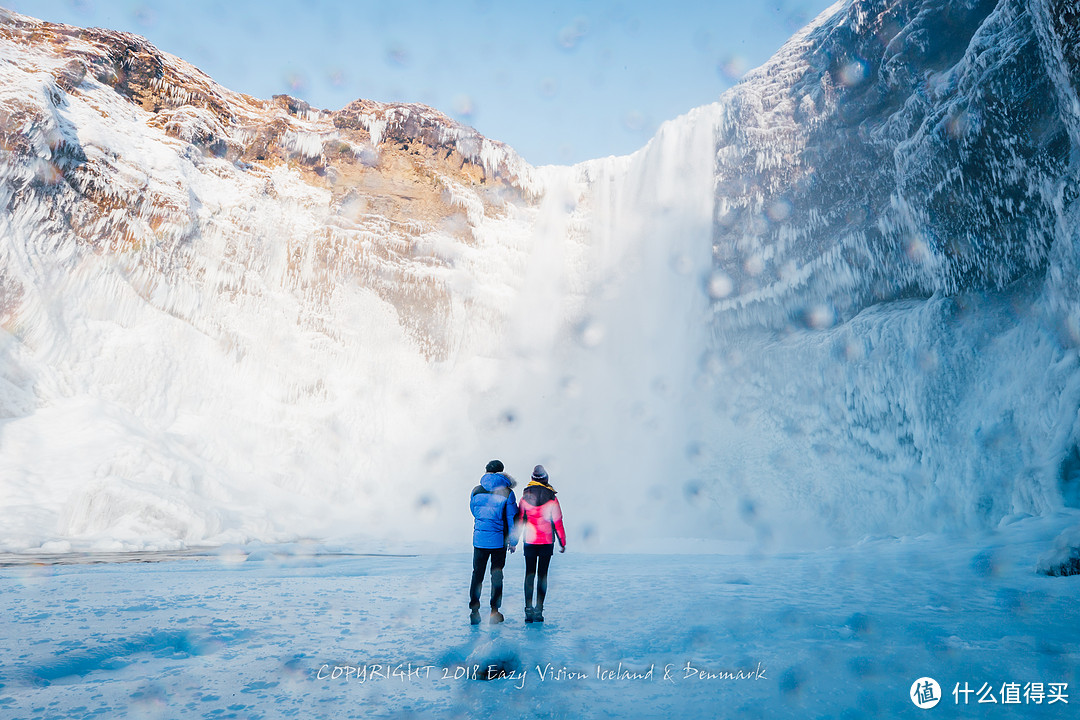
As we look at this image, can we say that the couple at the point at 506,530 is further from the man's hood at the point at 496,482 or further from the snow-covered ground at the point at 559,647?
the snow-covered ground at the point at 559,647

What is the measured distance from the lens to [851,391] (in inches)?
600

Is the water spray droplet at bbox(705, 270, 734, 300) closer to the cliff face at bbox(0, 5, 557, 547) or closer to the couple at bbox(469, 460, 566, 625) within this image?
the cliff face at bbox(0, 5, 557, 547)

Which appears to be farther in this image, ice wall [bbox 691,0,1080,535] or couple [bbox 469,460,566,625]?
ice wall [bbox 691,0,1080,535]

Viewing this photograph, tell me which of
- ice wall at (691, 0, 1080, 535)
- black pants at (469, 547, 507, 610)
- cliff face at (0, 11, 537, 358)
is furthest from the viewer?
cliff face at (0, 11, 537, 358)

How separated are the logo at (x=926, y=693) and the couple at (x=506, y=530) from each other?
210 centimetres

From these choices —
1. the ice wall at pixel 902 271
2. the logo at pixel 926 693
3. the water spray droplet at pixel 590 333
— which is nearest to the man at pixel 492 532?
the logo at pixel 926 693

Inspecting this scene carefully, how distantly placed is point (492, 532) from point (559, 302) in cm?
1986

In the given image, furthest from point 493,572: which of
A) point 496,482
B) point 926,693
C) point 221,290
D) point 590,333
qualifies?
point 221,290

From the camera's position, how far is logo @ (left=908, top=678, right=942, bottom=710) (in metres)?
2.40

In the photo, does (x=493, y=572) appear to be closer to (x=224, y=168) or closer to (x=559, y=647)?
(x=559, y=647)

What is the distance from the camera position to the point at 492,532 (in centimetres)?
405

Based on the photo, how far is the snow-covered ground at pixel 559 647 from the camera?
2.45 metres

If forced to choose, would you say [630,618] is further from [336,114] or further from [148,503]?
[336,114]

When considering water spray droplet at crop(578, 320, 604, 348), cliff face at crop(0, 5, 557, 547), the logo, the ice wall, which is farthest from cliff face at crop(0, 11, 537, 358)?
the logo
